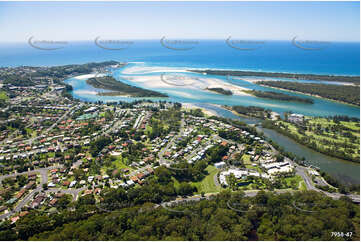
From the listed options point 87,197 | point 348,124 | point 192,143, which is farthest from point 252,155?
point 348,124

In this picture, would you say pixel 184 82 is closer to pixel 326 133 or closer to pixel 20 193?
pixel 326 133

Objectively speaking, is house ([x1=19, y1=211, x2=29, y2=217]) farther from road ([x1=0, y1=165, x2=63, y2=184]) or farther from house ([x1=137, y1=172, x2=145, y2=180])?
house ([x1=137, y1=172, x2=145, y2=180])

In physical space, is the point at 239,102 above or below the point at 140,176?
above

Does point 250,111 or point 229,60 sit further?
point 229,60

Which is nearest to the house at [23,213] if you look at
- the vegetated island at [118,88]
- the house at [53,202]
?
the house at [53,202]

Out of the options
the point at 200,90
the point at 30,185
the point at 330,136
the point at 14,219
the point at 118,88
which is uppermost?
the point at 200,90

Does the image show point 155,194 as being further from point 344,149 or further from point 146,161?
point 344,149

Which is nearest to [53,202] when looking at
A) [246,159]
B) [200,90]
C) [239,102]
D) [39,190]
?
[39,190]
